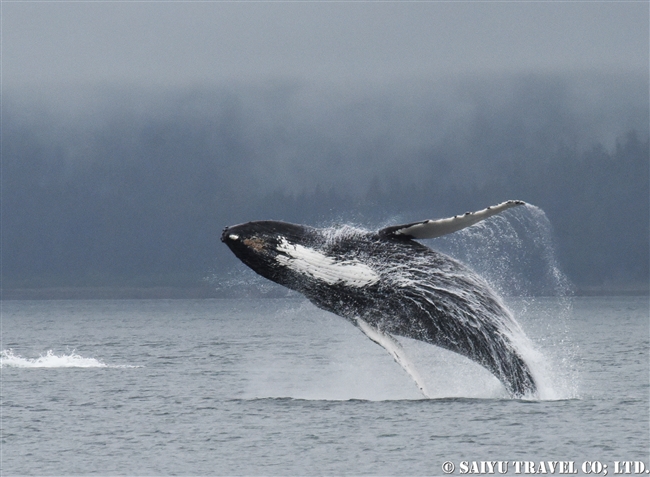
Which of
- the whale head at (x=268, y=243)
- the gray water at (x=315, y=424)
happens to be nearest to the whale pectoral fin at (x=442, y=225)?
the whale head at (x=268, y=243)

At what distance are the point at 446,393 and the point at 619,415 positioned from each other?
451 centimetres

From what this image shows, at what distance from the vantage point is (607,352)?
52.5 metres

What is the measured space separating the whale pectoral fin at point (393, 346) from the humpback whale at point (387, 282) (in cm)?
2

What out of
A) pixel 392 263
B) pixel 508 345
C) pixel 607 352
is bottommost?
pixel 607 352

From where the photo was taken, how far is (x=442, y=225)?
61.9ft

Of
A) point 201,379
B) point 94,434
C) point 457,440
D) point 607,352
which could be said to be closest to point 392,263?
point 457,440

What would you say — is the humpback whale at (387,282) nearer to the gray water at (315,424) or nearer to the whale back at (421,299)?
the whale back at (421,299)

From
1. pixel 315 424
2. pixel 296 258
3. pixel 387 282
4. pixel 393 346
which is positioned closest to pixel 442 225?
pixel 387 282

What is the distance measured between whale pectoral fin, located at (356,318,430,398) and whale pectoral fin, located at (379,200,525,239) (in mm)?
1932

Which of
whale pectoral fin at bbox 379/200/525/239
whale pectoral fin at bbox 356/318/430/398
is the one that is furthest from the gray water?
whale pectoral fin at bbox 379/200/525/239

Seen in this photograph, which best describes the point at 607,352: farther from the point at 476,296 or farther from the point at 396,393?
the point at 476,296

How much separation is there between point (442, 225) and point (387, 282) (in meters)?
1.90

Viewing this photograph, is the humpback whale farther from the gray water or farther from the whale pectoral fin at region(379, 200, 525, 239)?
the gray water

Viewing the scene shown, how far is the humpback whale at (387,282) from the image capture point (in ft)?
64.9
